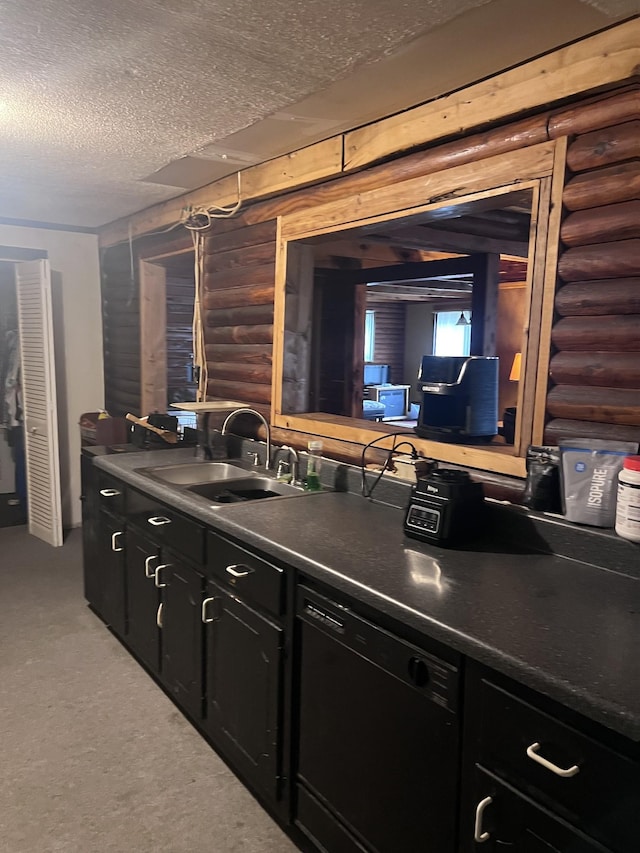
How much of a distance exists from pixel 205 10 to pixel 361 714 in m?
1.82

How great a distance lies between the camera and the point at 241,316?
334cm

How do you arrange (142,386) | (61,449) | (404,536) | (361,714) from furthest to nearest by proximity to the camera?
(61,449) → (142,386) → (404,536) → (361,714)

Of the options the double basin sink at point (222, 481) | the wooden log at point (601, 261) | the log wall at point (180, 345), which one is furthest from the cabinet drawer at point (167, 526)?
the log wall at point (180, 345)

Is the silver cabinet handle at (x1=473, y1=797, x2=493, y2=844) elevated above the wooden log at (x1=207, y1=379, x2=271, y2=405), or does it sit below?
below

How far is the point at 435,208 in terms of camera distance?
2191 millimetres

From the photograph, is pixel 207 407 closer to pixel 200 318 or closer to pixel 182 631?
pixel 200 318

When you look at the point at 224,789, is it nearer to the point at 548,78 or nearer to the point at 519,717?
the point at 519,717

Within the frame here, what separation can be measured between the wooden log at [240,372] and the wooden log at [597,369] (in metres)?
1.63

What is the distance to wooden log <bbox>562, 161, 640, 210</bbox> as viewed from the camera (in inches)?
65.7

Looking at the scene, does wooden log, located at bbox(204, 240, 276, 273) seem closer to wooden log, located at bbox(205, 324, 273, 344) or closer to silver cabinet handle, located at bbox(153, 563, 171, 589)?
wooden log, located at bbox(205, 324, 273, 344)

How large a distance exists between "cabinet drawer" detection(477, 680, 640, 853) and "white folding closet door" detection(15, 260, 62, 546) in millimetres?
3954

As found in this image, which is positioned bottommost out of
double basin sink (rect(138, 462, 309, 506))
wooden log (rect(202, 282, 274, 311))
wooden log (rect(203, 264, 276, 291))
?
double basin sink (rect(138, 462, 309, 506))

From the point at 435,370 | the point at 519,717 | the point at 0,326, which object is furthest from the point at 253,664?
the point at 0,326

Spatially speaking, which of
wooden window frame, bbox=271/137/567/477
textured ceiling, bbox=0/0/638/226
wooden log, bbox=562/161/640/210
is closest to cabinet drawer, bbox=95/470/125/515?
wooden window frame, bbox=271/137/567/477
